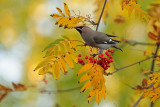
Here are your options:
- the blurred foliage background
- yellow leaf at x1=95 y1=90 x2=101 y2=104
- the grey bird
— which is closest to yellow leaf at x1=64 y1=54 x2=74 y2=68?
yellow leaf at x1=95 y1=90 x2=101 y2=104

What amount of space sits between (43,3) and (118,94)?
21.9 feet

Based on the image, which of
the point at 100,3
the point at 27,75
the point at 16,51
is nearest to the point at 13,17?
the point at 16,51

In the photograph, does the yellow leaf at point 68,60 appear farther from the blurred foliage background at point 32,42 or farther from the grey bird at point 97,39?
the blurred foliage background at point 32,42

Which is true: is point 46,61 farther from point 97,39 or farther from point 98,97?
point 97,39

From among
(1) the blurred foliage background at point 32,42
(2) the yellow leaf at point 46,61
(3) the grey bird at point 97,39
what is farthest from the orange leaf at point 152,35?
(1) the blurred foliage background at point 32,42

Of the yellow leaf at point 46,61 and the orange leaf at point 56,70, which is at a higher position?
the yellow leaf at point 46,61

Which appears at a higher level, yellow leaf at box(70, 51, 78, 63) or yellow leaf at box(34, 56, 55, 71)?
yellow leaf at box(34, 56, 55, 71)

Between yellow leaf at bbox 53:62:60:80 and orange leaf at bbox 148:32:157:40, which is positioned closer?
yellow leaf at bbox 53:62:60:80

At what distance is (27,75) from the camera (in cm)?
1293

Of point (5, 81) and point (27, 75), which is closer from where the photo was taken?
point (27, 75)

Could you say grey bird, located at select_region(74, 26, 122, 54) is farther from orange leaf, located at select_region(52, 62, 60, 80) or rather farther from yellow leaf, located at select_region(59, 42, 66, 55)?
orange leaf, located at select_region(52, 62, 60, 80)

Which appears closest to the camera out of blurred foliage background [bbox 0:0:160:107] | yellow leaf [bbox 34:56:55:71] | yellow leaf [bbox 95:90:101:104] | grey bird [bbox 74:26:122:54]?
yellow leaf [bbox 34:56:55:71]

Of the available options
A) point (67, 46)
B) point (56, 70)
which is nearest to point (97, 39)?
point (67, 46)

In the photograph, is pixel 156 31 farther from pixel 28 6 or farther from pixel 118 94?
pixel 28 6
